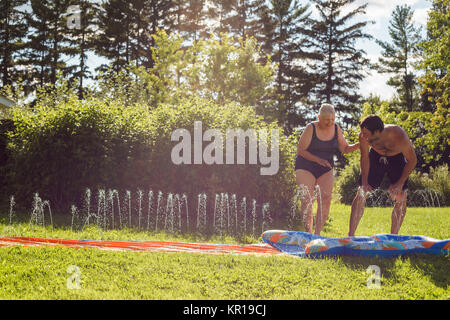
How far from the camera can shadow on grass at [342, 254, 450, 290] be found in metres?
3.63

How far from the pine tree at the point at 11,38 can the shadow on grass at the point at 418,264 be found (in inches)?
1191

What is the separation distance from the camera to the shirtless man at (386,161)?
16.3 ft

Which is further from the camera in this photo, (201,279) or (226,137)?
(226,137)

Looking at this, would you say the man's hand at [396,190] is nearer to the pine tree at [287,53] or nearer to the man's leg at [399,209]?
the man's leg at [399,209]

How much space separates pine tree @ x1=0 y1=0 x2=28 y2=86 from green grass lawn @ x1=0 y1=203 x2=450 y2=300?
1121 inches

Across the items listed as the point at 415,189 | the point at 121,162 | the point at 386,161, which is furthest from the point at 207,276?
the point at 415,189

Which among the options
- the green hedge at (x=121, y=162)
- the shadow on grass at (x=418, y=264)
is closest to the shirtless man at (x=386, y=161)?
the shadow on grass at (x=418, y=264)

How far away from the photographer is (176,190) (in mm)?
7840

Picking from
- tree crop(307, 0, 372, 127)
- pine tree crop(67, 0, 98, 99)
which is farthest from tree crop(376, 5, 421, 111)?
pine tree crop(67, 0, 98, 99)

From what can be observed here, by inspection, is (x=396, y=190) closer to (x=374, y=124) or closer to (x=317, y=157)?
(x=374, y=124)

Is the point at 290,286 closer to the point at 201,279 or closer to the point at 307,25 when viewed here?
the point at 201,279

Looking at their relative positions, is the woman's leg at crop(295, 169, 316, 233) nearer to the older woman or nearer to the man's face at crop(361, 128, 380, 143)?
the older woman
